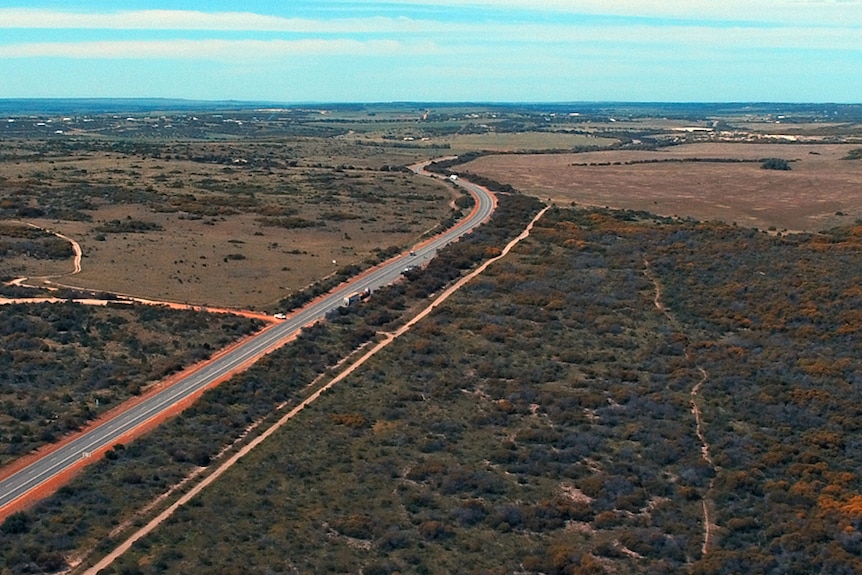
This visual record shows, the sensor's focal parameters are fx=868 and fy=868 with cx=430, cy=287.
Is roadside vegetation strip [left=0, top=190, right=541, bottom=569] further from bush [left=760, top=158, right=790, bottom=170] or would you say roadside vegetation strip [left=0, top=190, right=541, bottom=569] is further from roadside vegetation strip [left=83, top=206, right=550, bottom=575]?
bush [left=760, top=158, right=790, bottom=170]

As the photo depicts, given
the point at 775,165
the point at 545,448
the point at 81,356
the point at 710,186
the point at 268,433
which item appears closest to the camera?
the point at 545,448

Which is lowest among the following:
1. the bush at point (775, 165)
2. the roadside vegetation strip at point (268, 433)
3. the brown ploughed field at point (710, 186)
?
the roadside vegetation strip at point (268, 433)

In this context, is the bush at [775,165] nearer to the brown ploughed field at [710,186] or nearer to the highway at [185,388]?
the brown ploughed field at [710,186]

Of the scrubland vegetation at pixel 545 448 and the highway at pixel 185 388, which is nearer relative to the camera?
the scrubland vegetation at pixel 545 448

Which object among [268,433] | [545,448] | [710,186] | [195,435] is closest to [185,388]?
[195,435]

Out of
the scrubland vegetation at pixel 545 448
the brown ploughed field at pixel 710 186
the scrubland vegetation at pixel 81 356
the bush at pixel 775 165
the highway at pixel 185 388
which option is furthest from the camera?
the bush at pixel 775 165

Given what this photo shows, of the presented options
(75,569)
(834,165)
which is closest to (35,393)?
(75,569)

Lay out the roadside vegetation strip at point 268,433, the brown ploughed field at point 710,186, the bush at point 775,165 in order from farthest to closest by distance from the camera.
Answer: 1. the bush at point 775,165
2. the brown ploughed field at point 710,186
3. the roadside vegetation strip at point 268,433

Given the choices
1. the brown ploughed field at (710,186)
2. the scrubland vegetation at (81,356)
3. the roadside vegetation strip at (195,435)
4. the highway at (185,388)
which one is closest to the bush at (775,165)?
the brown ploughed field at (710,186)

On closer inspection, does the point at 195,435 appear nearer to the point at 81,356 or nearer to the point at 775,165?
the point at 81,356
